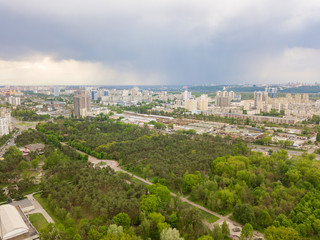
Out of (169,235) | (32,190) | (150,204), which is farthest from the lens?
(32,190)

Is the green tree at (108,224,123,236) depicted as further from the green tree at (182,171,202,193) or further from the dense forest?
the green tree at (182,171,202,193)

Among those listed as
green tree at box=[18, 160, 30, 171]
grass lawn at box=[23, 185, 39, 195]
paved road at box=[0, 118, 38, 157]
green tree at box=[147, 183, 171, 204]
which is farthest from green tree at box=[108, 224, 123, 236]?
paved road at box=[0, 118, 38, 157]

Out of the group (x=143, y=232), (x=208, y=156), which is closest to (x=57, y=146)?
(x=208, y=156)

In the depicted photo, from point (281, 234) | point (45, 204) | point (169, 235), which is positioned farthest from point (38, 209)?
point (281, 234)

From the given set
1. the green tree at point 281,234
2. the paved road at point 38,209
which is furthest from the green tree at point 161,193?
the paved road at point 38,209

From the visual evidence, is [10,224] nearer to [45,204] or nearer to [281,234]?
[45,204]

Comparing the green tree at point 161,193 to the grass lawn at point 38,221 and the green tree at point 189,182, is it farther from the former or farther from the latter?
the grass lawn at point 38,221

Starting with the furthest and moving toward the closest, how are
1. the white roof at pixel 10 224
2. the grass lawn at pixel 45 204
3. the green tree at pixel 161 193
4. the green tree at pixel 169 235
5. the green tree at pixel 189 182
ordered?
the green tree at pixel 189 182, the green tree at pixel 161 193, the grass lawn at pixel 45 204, the white roof at pixel 10 224, the green tree at pixel 169 235
